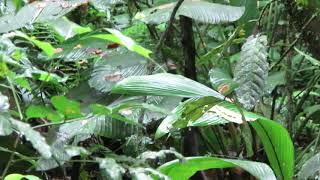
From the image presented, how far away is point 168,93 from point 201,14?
1.05 feet

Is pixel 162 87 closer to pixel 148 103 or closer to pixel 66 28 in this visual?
pixel 148 103

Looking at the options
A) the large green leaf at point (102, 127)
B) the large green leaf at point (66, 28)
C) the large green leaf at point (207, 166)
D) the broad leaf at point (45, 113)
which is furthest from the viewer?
the large green leaf at point (102, 127)

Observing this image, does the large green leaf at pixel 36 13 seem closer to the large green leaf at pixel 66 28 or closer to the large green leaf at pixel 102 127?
the large green leaf at pixel 102 127

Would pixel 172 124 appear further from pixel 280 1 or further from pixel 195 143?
pixel 280 1

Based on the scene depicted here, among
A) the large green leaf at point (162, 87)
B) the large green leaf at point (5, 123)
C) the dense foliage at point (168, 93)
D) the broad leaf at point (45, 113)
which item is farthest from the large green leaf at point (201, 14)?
the large green leaf at point (5, 123)

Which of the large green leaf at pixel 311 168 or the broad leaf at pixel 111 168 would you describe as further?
the large green leaf at pixel 311 168

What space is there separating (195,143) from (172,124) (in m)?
0.36

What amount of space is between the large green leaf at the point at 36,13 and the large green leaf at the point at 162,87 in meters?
0.33

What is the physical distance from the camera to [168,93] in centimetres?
112

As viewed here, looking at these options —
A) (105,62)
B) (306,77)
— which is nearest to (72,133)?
(105,62)

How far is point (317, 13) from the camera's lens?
146cm

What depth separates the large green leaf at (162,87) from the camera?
1.09m

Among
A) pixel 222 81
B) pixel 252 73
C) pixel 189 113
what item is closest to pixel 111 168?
pixel 189 113

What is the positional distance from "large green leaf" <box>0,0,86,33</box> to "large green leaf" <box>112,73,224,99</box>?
33 cm
